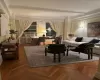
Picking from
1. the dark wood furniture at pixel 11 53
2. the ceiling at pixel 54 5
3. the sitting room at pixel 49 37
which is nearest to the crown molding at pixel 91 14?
the sitting room at pixel 49 37

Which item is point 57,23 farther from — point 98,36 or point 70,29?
point 98,36

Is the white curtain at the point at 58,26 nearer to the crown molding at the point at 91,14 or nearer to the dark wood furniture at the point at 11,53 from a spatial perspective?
the crown molding at the point at 91,14

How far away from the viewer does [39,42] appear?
9273mm

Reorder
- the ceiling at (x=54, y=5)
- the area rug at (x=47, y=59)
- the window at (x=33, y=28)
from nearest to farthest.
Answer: the area rug at (x=47, y=59), the ceiling at (x=54, y=5), the window at (x=33, y=28)

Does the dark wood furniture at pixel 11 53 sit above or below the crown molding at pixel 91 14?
below

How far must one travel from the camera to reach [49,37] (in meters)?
10.3

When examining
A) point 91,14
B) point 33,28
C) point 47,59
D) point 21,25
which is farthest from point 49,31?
point 47,59

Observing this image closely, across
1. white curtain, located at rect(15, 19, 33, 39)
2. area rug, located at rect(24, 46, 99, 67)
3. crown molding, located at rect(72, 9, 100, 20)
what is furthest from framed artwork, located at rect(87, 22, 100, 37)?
white curtain, located at rect(15, 19, 33, 39)

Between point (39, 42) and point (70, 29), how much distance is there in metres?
3.29

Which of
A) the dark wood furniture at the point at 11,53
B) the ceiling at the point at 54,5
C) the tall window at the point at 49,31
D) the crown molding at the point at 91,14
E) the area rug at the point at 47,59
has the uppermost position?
the ceiling at the point at 54,5

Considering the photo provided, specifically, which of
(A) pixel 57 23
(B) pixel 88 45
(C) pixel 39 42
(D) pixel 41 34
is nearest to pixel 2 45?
(B) pixel 88 45

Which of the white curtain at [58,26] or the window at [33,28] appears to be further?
the white curtain at [58,26]

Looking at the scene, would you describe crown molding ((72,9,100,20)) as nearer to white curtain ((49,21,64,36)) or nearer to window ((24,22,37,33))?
white curtain ((49,21,64,36))

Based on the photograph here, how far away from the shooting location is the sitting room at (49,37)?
3.89 meters
